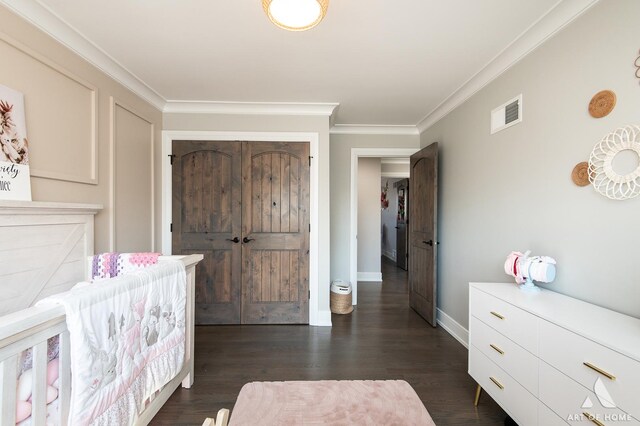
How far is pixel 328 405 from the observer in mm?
1192

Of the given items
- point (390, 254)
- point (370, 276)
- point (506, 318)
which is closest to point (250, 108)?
point (506, 318)

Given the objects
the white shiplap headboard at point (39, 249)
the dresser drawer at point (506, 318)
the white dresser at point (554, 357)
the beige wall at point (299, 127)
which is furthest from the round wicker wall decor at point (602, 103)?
the white shiplap headboard at point (39, 249)

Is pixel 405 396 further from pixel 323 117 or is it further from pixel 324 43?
pixel 323 117

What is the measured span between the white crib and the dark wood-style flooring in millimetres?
221

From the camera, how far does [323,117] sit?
2.98 meters

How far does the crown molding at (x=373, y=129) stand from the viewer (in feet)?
11.9

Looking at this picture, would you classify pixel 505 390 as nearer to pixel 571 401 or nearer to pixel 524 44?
pixel 571 401

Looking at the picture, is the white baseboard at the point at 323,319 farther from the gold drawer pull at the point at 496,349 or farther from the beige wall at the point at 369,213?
the beige wall at the point at 369,213

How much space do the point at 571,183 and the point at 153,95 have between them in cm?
349

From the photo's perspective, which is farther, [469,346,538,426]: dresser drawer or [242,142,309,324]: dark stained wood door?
[242,142,309,324]: dark stained wood door

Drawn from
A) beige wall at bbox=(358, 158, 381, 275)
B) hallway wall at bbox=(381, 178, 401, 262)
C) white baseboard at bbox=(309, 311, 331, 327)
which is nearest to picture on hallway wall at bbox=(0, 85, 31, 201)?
white baseboard at bbox=(309, 311, 331, 327)

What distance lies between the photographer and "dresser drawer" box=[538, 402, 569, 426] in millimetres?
1132

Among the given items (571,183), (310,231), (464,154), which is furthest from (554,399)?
(310,231)

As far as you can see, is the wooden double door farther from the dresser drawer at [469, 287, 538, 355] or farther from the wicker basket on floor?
the dresser drawer at [469, 287, 538, 355]
